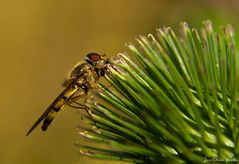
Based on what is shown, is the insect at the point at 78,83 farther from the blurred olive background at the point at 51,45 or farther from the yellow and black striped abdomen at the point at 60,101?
the blurred olive background at the point at 51,45

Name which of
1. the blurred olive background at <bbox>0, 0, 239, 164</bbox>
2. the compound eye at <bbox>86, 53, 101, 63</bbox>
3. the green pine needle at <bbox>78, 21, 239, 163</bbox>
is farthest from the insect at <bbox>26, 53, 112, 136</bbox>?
the blurred olive background at <bbox>0, 0, 239, 164</bbox>

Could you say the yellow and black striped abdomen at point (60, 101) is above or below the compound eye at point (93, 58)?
below

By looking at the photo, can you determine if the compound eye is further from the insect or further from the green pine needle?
the green pine needle

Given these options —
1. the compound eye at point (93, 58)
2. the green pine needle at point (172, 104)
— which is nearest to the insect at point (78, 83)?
the compound eye at point (93, 58)

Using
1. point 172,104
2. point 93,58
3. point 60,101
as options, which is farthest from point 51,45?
point 172,104

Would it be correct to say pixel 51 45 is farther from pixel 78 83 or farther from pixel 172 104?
pixel 172 104
